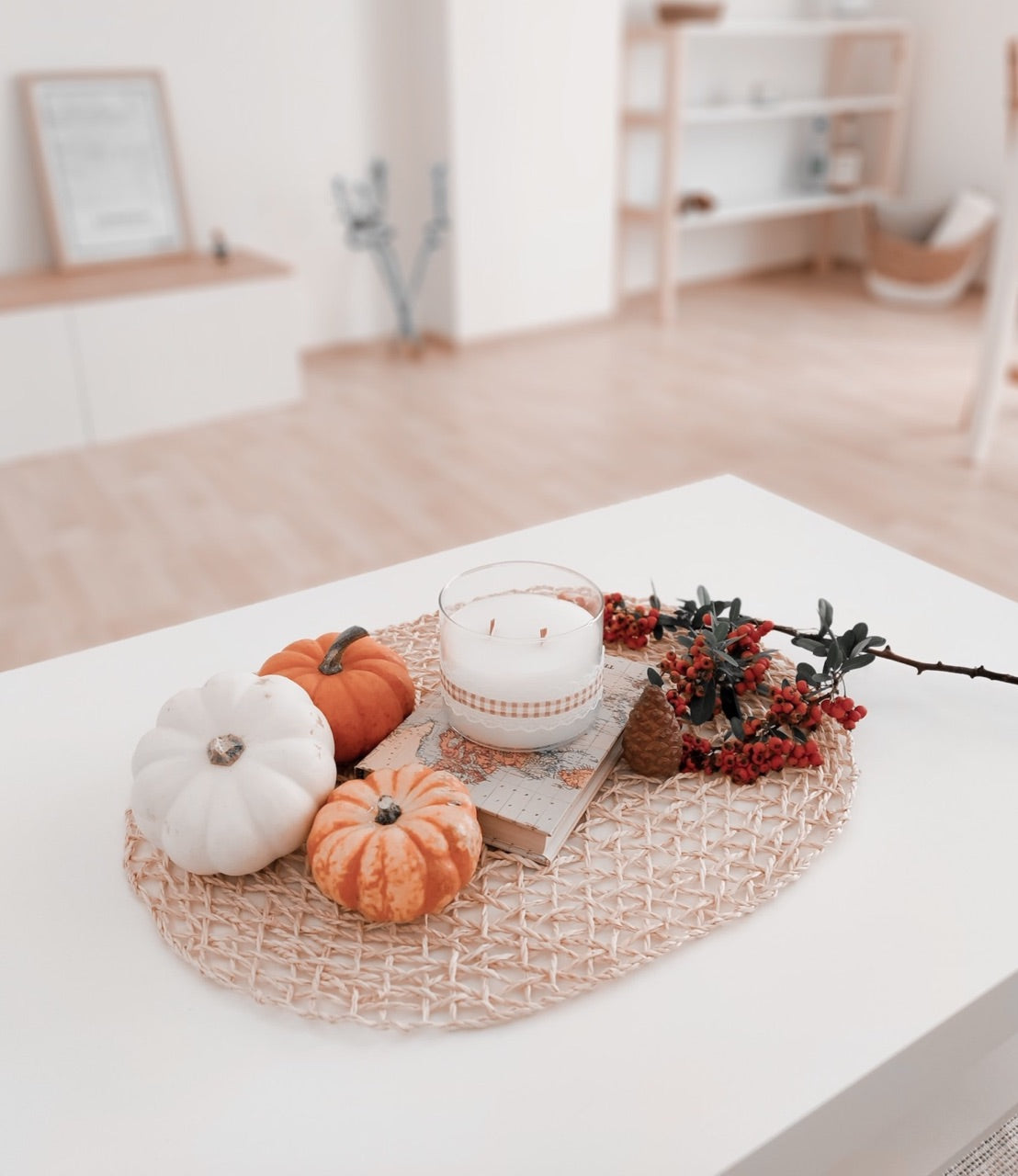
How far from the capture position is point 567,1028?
70 centimetres

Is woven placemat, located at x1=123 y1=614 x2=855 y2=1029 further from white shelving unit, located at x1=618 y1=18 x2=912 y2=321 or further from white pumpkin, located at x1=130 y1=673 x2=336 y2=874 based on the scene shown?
white shelving unit, located at x1=618 y1=18 x2=912 y2=321

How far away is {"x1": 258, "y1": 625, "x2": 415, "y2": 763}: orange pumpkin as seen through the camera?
0.89m

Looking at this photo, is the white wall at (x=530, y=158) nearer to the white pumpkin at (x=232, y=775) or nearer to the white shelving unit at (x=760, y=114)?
the white shelving unit at (x=760, y=114)

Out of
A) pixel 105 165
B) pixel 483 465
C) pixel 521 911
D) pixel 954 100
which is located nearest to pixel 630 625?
pixel 521 911

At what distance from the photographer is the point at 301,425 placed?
3.19 meters

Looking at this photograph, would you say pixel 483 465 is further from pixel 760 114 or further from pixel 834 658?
pixel 760 114

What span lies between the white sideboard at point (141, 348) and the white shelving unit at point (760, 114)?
1.54 meters

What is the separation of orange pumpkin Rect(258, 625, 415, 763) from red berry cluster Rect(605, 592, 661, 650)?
9.1 inches

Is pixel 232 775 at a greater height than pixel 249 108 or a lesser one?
lesser

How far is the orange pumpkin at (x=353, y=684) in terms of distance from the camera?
0.89 metres

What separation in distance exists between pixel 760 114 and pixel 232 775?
4.16 m

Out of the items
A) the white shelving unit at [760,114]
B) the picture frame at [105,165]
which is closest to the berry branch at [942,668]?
the picture frame at [105,165]

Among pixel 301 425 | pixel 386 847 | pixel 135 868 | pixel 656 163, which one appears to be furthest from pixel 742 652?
pixel 656 163

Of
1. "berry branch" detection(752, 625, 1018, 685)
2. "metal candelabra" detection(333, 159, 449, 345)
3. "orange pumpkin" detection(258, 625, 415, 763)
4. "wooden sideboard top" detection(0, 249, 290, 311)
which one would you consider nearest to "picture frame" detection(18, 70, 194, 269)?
"wooden sideboard top" detection(0, 249, 290, 311)
